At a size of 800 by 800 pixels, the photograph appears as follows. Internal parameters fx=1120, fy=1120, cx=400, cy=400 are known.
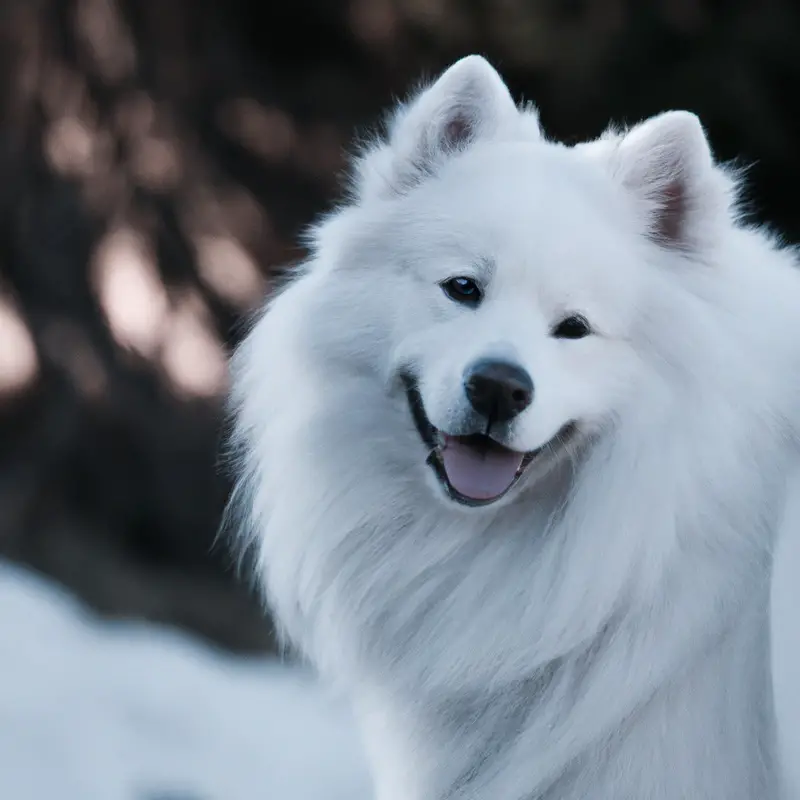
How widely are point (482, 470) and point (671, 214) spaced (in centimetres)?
76

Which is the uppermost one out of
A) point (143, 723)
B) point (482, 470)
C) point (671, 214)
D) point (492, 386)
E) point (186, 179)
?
point (671, 214)

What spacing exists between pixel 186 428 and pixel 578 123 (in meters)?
3.27

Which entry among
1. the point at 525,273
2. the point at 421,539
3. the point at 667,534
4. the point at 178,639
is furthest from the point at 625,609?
the point at 178,639

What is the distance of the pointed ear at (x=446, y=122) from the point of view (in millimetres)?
2816

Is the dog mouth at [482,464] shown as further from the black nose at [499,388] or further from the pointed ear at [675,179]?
the pointed ear at [675,179]

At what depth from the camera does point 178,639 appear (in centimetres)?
594

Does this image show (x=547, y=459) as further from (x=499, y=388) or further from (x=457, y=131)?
(x=457, y=131)

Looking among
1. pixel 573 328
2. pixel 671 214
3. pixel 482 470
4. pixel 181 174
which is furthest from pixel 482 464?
pixel 181 174

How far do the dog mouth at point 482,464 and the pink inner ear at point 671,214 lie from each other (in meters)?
0.53

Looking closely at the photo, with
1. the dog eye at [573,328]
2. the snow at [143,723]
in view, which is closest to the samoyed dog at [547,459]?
the dog eye at [573,328]

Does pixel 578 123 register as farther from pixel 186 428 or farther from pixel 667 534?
pixel 667 534

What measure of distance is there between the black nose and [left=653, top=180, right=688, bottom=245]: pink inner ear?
0.56m

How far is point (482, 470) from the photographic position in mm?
2502

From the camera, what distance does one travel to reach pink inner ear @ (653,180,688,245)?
8.59 feet
